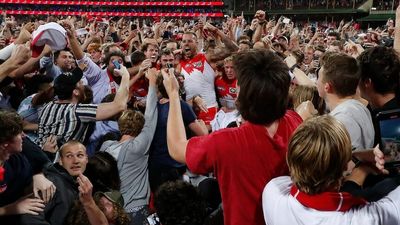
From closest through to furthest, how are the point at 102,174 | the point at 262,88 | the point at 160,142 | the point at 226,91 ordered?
the point at 262,88
the point at 102,174
the point at 160,142
the point at 226,91

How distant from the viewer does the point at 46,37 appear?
490 centimetres

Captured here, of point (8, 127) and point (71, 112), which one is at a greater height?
point (8, 127)

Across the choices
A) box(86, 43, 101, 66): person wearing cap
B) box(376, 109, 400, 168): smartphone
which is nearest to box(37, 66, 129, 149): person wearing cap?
box(376, 109, 400, 168): smartphone

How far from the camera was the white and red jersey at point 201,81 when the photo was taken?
5863 mm

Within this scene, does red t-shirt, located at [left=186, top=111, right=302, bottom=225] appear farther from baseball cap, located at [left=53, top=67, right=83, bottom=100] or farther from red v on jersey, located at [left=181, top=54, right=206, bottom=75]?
red v on jersey, located at [left=181, top=54, right=206, bottom=75]

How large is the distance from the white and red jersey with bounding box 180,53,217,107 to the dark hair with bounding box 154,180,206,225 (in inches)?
126

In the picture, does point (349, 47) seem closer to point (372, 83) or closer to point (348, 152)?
point (372, 83)

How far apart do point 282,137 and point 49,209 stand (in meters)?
1.41

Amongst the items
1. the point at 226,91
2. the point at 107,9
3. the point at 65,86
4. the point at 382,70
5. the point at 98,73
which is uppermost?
the point at 382,70

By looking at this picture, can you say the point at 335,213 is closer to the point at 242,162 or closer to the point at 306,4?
the point at 242,162

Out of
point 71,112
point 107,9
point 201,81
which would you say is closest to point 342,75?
point 71,112

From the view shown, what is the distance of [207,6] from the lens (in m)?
34.9

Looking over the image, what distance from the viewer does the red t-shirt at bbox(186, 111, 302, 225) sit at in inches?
84.4

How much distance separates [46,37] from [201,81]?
184 cm
